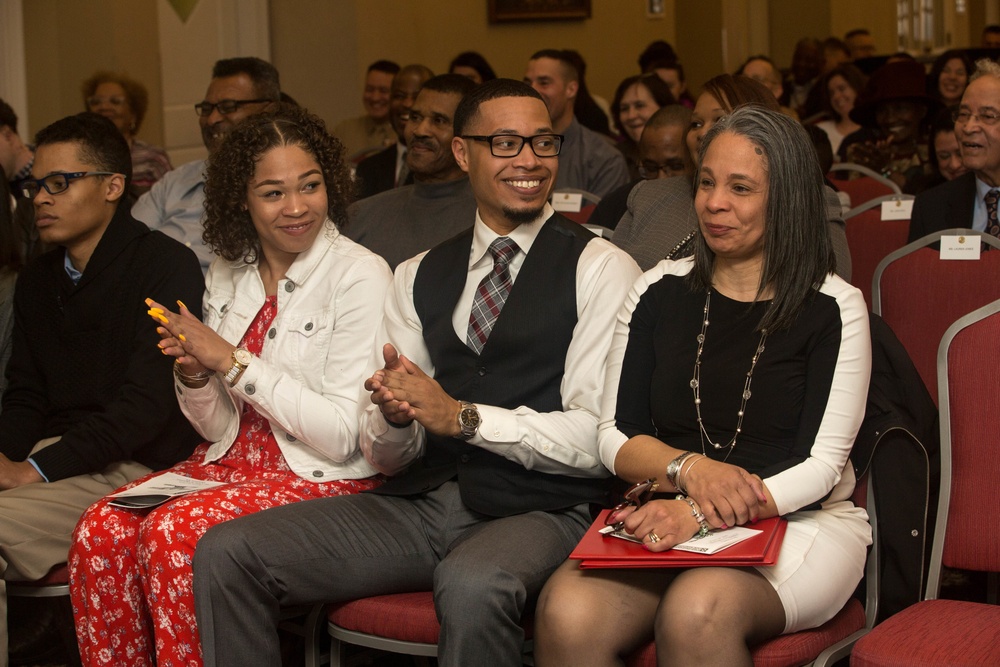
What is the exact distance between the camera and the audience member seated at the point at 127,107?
4805 millimetres

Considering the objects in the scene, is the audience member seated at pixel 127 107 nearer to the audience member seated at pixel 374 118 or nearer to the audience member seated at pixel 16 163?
the audience member seated at pixel 16 163

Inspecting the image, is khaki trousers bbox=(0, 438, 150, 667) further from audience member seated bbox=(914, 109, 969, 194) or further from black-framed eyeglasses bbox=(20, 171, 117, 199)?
audience member seated bbox=(914, 109, 969, 194)

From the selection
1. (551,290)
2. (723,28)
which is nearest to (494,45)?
(723,28)

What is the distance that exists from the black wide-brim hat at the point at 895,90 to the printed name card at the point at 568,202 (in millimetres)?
2407

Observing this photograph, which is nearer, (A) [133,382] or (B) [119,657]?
(B) [119,657]

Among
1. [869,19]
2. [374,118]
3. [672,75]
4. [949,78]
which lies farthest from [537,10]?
[869,19]

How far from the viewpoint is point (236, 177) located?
99.2 inches

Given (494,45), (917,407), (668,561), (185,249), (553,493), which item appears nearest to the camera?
(668,561)

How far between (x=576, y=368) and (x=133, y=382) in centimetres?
109

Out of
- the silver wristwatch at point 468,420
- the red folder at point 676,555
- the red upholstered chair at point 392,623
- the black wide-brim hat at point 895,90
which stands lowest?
the red upholstered chair at point 392,623

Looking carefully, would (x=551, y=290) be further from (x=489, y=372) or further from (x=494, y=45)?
(x=494, y=45)

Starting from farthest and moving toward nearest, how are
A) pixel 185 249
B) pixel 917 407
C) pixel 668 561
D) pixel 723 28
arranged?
pixel 723 28 → pixel 185 249 → pixel 917 407 → pixel 668 561

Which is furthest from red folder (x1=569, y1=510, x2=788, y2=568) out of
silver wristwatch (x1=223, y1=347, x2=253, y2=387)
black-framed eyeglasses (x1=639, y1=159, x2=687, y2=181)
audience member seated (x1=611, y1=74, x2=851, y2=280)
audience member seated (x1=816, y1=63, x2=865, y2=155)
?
audience member seated (x1=816, y1=63, x2=865, y2=155)

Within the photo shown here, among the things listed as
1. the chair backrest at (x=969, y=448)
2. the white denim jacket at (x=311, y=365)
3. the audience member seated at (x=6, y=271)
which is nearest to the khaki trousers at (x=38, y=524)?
the white denim jacket at (x=311, y=365)
